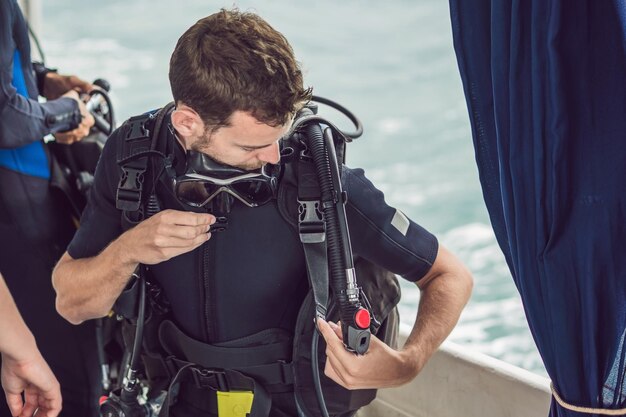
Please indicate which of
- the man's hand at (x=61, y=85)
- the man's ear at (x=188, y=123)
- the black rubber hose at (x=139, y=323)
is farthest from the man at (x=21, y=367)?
the man's hand at (x=61, y=85)

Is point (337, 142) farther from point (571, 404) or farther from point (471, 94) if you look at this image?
point (571, 404)

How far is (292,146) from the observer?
1444mm

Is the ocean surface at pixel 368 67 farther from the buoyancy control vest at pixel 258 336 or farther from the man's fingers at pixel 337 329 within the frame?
the man's fingers at pixel 337 329

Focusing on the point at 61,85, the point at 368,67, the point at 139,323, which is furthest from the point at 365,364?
the point at 368,67

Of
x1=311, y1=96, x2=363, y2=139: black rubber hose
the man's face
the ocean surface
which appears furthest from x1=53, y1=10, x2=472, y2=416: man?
the ocean surface

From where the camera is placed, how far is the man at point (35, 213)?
1999 millimetres

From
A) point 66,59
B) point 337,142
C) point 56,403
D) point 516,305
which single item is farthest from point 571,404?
point 66,59

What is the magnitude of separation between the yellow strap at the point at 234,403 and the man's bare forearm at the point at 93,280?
0.28 meters

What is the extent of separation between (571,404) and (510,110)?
0.47 metres

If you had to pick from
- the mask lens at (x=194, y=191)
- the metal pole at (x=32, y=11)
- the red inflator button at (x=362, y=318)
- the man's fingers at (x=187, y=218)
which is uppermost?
the metal pole at (x=32, y=11)

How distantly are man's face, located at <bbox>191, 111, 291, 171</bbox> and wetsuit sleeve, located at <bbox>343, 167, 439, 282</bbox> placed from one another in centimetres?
17

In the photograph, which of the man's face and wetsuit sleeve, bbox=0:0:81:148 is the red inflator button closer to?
the man's face

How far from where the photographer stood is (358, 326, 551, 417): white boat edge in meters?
1.65

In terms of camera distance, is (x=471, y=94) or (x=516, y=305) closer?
(x=471, y=94)
